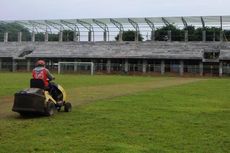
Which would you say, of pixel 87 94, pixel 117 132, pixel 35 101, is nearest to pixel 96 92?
pixel 87 94

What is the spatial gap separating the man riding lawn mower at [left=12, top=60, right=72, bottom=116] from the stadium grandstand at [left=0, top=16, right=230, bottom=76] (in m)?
71.2

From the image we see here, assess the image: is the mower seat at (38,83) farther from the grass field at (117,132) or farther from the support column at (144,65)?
the support column at (144,65)

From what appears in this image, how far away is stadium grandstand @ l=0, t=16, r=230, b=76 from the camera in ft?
289

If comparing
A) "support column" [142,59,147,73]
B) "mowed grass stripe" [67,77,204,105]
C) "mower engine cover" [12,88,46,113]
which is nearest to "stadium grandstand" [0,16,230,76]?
"support column" [142,59,147,73]

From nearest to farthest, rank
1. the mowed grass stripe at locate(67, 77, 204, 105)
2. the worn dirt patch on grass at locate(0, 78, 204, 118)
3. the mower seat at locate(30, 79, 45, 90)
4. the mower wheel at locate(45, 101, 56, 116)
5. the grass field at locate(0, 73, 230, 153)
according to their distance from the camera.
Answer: the grass field at locate(0, 73, 230, 153) < the mower wheel at locate(45, 101, 56, 116) < the mower seat at locate(30, 79, 45, 90) < the worn dirt patch on grass at locate(0, 78, 204, 118) < the mowed grass stripe at locate(67, 77, 204, 105)

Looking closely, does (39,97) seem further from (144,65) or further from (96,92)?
(144,65)

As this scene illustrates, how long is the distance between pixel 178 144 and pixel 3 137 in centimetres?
410

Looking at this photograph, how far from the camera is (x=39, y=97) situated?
14922 mm

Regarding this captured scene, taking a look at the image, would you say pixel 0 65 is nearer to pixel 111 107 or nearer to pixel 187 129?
pixel 111 107

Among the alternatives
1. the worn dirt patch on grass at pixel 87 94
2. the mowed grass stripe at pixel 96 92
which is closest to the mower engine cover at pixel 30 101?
the worn dirt patch on grass at pixel 87 94

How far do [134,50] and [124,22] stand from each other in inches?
295

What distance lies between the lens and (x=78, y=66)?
93.1 meters

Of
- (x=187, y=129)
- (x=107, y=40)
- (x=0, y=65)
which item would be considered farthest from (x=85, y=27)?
(x=187, y=129)

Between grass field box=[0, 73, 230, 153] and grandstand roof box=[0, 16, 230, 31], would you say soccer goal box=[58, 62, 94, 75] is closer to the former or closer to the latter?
grandstand roof box=[0, 16, 230, 31]
